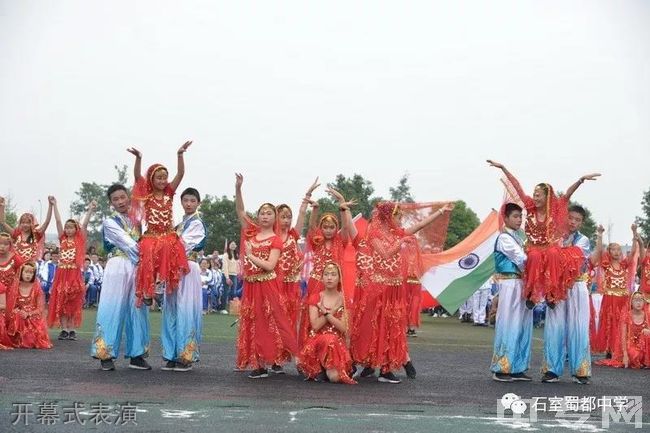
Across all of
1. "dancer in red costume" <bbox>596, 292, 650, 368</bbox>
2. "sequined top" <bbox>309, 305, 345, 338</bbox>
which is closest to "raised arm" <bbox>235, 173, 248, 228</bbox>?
"sequined top" <bbox>309, 305, 345, 338</bbox>

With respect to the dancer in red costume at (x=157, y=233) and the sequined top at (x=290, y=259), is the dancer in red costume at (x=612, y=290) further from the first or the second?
the dancer in red costume at (x=157, y=233)

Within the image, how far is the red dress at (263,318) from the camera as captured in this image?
10.3m

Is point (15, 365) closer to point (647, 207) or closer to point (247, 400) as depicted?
point (247, 400)

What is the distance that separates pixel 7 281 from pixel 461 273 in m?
12.4

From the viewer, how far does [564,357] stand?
35.5 ft

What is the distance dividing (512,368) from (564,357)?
27.0 inches

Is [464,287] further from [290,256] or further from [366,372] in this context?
[366,372]

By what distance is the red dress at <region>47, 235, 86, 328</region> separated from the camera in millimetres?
15562

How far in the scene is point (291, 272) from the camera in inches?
448

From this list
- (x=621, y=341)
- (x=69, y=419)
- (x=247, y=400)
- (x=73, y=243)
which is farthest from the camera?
(x=73, y=243)

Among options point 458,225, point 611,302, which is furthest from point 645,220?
point 611,302

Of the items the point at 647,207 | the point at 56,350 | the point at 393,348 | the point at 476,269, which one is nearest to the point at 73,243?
the point at 56,350

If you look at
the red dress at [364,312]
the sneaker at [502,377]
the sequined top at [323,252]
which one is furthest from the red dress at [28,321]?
the sneaker at [502,377]

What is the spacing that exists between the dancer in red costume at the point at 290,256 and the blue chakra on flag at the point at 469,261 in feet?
41.1
